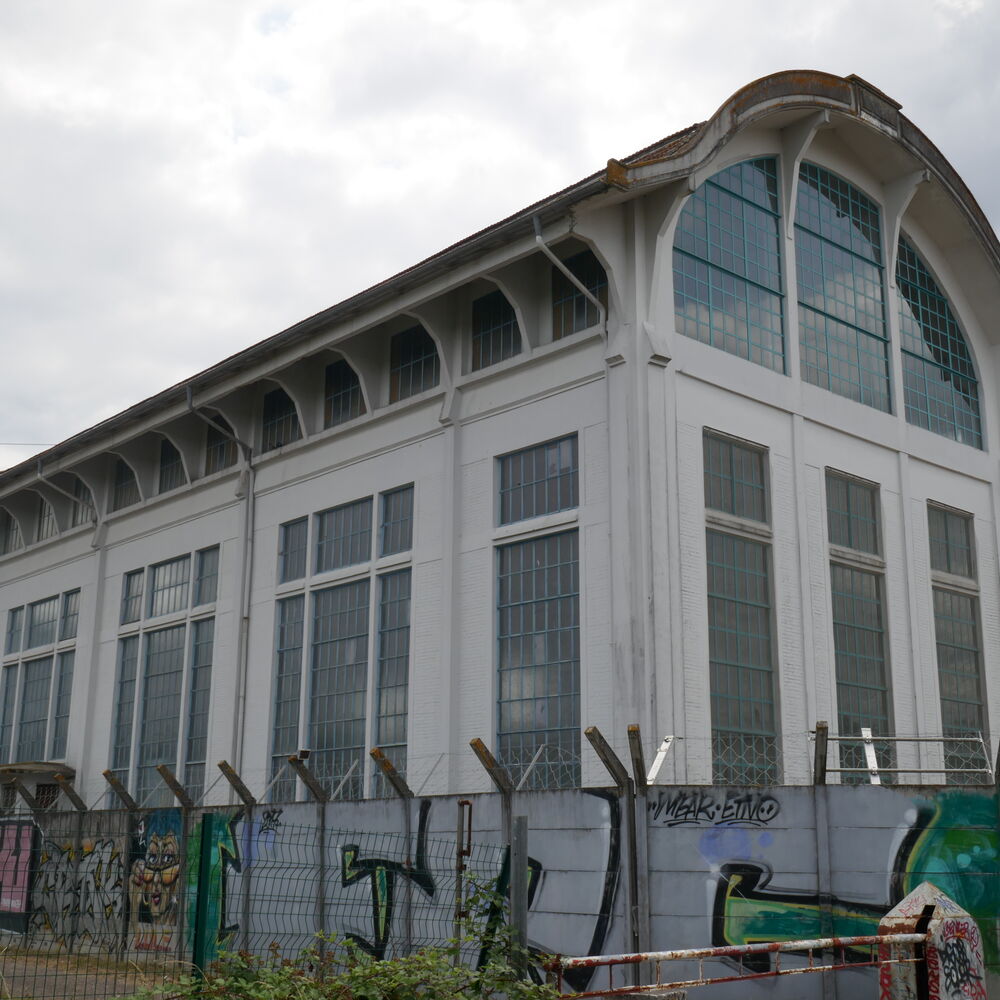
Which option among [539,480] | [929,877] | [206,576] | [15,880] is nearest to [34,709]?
[206,576]

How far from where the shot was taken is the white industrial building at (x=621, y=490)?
1964 centimetres

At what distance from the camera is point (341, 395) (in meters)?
25.8

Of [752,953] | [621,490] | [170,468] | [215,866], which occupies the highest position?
[170,468]

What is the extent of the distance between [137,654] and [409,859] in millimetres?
15466

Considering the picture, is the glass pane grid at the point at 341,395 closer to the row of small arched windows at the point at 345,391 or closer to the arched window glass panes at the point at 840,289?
the row of small arched windows at the point at 345,391

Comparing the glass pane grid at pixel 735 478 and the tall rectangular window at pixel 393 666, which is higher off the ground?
the glass pane grid at pixel 735 478

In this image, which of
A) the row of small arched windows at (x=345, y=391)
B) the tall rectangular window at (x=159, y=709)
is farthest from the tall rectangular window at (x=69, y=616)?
the tall rectangular window at (x=159, y=709)

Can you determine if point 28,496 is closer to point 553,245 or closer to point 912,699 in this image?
point 553,245

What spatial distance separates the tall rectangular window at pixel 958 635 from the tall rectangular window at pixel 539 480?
8041 millimetres

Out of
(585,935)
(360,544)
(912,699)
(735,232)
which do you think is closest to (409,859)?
(585,935)

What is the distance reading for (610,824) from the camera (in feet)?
48.5

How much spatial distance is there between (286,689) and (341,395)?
19.6 ft

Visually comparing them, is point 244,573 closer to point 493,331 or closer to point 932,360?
point 493,331

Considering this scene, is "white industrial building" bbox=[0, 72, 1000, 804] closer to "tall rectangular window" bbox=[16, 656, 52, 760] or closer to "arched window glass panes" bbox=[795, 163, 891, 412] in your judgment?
"arched window glass panes" bbox=[795, 163, 891, 412]
